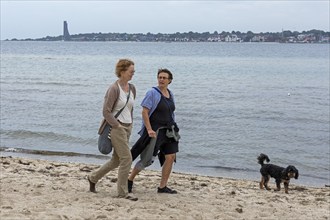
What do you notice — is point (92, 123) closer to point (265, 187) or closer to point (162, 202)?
point (265, 187)

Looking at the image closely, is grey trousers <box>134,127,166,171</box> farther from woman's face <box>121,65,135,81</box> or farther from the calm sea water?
the calm sea water

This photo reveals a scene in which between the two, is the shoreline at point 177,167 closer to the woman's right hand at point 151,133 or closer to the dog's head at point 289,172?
the dog's head at point 289,172

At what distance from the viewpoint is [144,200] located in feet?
23.1

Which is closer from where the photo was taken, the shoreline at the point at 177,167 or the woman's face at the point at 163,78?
the woman's face at the point at 163,78

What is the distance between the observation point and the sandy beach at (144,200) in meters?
6.25

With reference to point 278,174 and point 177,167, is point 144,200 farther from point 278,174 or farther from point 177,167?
point 177,167

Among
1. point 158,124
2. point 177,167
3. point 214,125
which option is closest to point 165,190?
point 158,124

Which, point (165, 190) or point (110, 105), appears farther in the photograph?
point (165, 190)

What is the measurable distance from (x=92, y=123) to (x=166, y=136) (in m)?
11.8

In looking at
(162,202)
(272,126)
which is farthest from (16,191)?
(272,126)

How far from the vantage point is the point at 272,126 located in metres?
18.6

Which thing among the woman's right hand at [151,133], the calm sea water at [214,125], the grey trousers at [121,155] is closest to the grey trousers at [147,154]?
the woman's right hand at [151,133]

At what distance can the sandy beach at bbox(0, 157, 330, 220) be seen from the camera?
6.25 m

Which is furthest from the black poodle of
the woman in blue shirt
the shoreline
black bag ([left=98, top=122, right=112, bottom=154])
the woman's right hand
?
black bag ([left=98, top=122, right=112, bottom=154])
